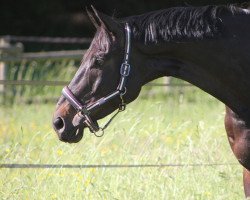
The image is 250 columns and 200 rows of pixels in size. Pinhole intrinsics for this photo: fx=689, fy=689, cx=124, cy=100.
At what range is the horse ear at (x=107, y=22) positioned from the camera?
4100 mm

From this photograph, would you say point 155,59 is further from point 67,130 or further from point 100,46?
point 67,130

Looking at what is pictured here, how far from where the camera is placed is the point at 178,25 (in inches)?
166

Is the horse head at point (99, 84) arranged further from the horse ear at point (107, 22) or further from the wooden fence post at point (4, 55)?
the wooden fence post at point (4, 55)

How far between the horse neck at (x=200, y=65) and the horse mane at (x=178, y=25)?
0.18 feet

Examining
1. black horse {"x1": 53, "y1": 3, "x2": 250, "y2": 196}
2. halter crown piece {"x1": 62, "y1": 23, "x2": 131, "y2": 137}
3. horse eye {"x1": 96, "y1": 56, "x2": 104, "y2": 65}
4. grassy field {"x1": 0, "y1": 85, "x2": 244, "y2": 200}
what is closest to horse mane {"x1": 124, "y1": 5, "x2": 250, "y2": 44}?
black horse {"x1": 53, "y1": 3, "x2": 250, "y2": 196}

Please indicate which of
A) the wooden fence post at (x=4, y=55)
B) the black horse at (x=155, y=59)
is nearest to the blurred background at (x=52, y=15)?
the wooden fence post at (x=4, y=55)

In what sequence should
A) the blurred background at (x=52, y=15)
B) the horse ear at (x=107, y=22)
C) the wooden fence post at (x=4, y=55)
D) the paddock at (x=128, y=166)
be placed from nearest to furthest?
1. the horse ear at (x=107, y=22)
2. the paddock at (x=128, y=166)
3. the wooden fence post at (x=4, y=55)
4. the blurred background at (x=52, y=15)

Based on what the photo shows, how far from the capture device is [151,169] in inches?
225

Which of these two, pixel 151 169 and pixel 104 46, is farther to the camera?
pixel 151 169

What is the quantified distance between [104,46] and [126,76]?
229mm

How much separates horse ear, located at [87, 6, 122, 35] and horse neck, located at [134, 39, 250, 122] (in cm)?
20

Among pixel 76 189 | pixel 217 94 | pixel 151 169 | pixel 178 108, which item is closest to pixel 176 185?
pixel 151 169

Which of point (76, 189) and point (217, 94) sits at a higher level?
point (217, 94)

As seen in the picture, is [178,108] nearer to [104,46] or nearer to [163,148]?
[163,148]
